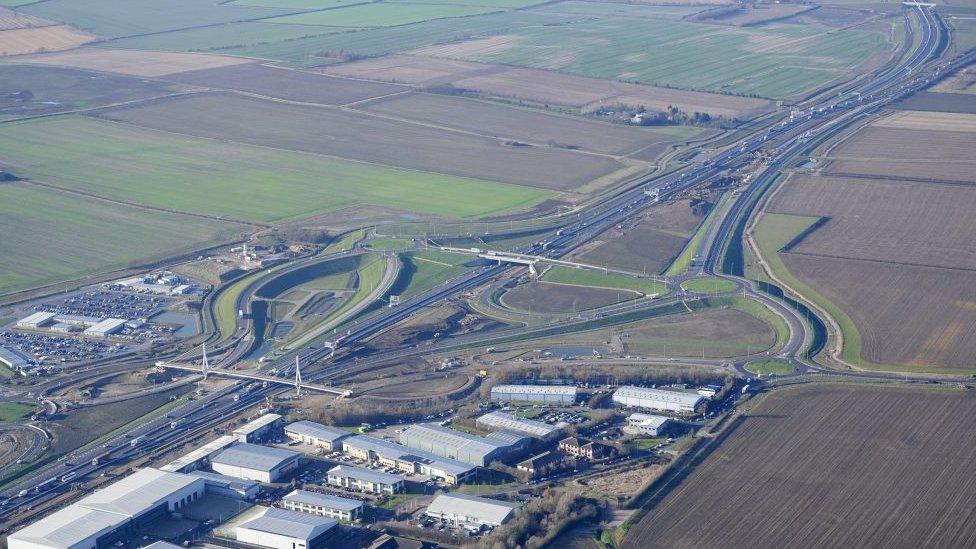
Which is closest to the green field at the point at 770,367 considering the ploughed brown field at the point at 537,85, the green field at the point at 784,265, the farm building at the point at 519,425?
the green field at the point at 784,265

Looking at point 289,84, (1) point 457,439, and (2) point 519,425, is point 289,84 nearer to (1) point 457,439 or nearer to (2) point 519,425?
(2) point 519,425

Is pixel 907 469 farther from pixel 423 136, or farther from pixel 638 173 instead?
pixel 423 136

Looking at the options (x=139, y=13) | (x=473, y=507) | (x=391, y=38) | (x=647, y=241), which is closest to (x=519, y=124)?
(x=647, y=241)

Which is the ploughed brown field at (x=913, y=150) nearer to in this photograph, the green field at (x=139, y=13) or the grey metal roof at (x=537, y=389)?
the grey metal roof at (x=537, y=389)

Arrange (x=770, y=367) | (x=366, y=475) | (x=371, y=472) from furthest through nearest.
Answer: (x=770, y=367) → (x=371, y=472) → (x=366, y=475)

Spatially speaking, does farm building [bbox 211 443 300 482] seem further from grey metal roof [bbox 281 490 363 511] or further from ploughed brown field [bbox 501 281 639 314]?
ploughed brown field [bbox 501 281 639 314]
